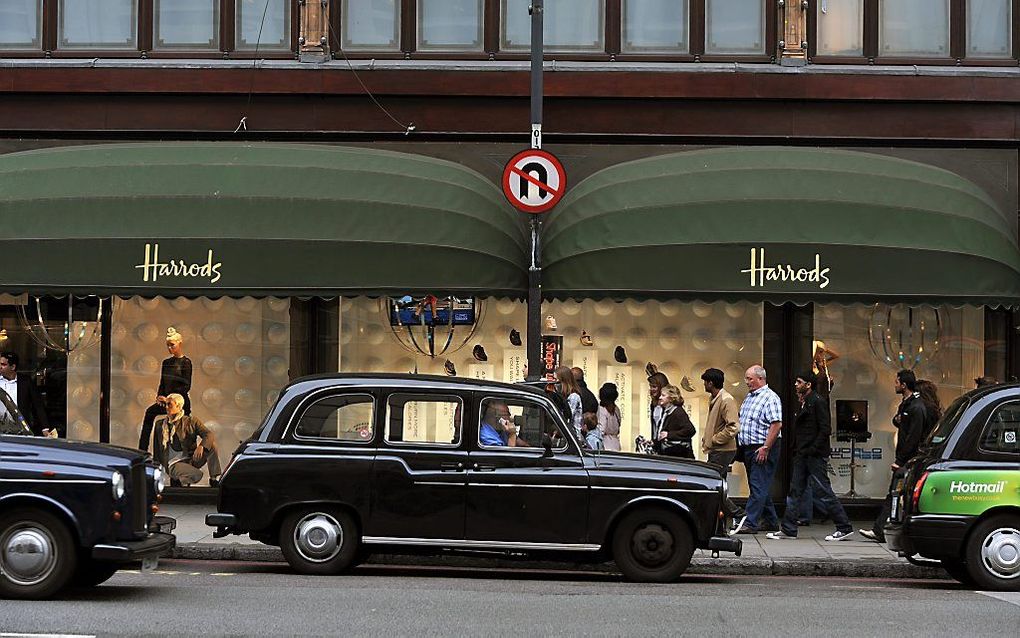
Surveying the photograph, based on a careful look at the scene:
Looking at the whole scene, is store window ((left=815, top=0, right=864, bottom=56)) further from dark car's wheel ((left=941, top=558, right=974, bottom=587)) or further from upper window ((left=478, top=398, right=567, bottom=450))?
upper window ((left=478, top=398, right=567, bottom=450))

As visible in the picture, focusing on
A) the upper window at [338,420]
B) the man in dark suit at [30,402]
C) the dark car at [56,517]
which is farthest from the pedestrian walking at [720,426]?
the man in dark suit at [30,402]

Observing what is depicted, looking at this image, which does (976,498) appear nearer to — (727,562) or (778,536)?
(727,562)

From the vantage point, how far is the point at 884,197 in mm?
16391

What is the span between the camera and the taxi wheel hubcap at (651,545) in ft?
40.7

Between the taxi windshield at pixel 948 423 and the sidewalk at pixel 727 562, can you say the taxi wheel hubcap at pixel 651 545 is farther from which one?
the taxi windshield at pixel 948 423

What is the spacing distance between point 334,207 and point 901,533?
24.0 ft

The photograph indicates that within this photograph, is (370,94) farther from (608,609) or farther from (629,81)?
(608,609)

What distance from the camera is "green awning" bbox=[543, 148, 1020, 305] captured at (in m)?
16.0

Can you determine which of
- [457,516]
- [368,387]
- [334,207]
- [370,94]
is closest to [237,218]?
[334,207]

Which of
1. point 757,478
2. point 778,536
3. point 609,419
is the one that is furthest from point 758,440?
point 609,419

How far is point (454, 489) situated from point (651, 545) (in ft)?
5.84

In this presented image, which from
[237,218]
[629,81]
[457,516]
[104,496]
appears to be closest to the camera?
[104,496]

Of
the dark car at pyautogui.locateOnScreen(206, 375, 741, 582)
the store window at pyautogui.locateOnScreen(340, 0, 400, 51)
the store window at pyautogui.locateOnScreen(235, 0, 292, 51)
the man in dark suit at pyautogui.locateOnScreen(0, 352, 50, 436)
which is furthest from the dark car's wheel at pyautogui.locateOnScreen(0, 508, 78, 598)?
the store window at pyautogui.locateOnScreen(340, 0, 400, 51)

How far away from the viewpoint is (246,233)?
53.0ft
